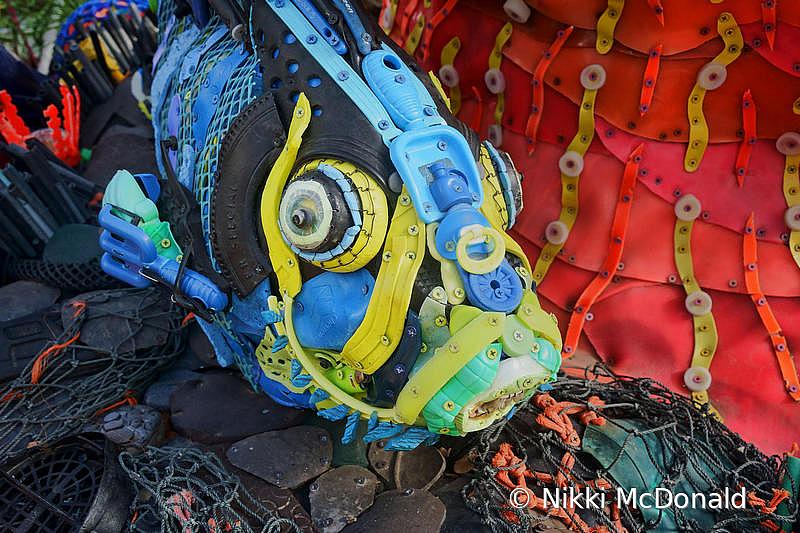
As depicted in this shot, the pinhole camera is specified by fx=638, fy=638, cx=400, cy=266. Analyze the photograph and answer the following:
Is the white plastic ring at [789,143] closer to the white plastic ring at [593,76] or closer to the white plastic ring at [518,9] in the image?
the white plastic ring at [593,76]

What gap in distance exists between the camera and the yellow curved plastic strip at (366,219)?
51.0 inches

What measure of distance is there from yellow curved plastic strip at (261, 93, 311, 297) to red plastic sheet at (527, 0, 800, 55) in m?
1.30

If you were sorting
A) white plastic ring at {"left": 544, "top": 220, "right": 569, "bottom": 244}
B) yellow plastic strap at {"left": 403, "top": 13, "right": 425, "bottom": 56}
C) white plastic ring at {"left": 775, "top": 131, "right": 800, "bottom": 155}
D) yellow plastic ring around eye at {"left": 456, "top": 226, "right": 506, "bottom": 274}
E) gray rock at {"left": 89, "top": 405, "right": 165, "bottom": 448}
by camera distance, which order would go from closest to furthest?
1. yellow plastic ring around eye at {"left": 456, "top": 226, "right": 506, "bottom": 274}
2. gray rock at {"left": 89, "top": 405, "right": 165, "bottom": 448}
3. white plastic ring at {"left": 775, "top": 131, "right": 800, "bottom": 155}
4. white plastic ring at {"left": 544, "top": 220, "right": 569, "bottom": 244}
5. yellow plastic strap at {"left": 403, "top": 13, "right": 425, "bottom": 56}

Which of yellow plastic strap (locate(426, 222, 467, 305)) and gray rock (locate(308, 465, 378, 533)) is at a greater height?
yellow plastic strap (locate(426, 222, 467, 305))

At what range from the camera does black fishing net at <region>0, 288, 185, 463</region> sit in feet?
A: 5.98

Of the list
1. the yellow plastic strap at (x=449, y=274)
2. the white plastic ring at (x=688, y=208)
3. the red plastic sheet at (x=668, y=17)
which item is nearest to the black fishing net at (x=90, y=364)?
the yellow plastic strap at (x=449, y=274)

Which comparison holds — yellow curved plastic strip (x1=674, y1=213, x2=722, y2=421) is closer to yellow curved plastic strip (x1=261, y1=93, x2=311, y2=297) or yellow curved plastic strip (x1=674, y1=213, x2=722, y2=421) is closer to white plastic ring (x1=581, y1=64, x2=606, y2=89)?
white plastic ring (x1=581, y1=64, x2=606, y2=89)

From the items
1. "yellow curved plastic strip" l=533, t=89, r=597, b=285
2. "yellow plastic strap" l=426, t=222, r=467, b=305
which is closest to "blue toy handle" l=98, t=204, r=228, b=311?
"yellow plastic strap" l=426, t=222, r=467, b=305

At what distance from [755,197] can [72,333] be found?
7.80 feet

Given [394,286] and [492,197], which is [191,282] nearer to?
[394,286]

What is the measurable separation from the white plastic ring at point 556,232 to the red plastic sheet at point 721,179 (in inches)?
13.4

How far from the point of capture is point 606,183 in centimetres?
246

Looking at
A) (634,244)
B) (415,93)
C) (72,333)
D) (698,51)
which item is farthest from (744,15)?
(72,333)

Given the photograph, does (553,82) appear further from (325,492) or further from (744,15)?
(325,492)
